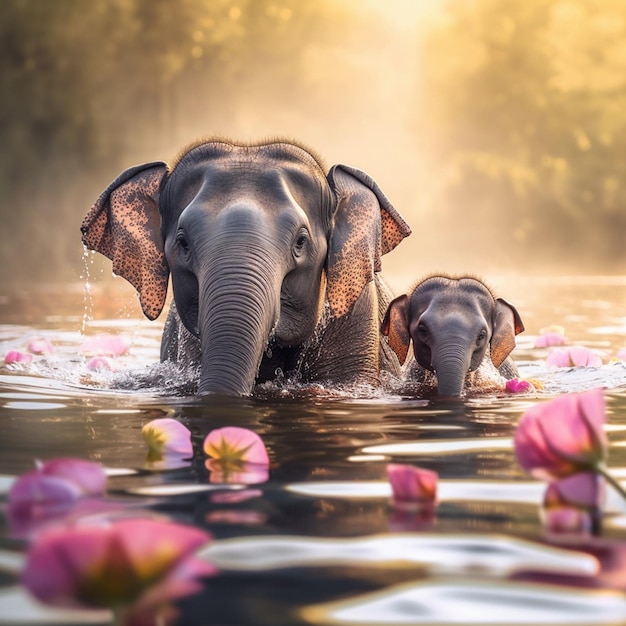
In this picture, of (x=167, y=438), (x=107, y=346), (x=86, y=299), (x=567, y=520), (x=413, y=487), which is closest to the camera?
(x=567, y=520)

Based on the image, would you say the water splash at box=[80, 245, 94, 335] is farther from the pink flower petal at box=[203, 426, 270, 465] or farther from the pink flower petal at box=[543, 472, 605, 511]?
the pink flower petal at box=[543, 472, 605, 511]

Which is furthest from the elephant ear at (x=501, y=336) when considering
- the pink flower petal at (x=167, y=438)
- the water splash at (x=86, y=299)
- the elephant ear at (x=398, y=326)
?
the pink flower petal at (x=167, y=438)

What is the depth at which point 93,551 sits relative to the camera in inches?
81.2

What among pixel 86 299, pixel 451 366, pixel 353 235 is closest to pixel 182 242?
pixel 353 235

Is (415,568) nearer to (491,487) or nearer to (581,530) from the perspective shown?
(581,530)

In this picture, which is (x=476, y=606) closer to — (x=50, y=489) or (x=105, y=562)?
(x=105, y=562)

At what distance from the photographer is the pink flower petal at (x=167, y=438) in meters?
4.36

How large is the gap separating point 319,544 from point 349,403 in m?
3.79

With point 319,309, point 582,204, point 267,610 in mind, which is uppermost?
point 582,204

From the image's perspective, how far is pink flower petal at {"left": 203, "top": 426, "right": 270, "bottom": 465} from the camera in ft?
13.5

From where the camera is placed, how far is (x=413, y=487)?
3.49 m

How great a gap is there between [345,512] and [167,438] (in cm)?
118

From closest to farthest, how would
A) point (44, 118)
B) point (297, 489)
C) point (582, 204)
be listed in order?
1. point (297, 489)
2. point (44, 118)
3. point (582, 204)

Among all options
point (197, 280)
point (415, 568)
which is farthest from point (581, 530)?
point (197, 280)
